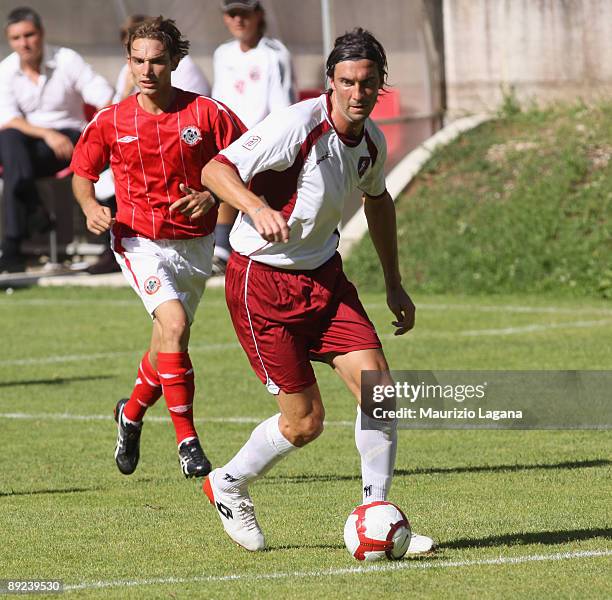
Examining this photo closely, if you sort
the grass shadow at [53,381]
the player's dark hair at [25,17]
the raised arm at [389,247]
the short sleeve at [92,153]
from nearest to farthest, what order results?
the raised arm at [389,247] → the short sleeve at [92,153] → the grass shadow at [53,381] → the player's dark hair at [25,17]

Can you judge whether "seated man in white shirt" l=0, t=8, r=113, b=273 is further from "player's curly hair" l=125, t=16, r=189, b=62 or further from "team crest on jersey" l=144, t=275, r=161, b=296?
"team crest on jersey" l=144, t=275, r=161, b=296

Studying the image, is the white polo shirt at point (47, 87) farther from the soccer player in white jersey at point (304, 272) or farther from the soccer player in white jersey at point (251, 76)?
the soccer player in white jersey at point (304, 272)

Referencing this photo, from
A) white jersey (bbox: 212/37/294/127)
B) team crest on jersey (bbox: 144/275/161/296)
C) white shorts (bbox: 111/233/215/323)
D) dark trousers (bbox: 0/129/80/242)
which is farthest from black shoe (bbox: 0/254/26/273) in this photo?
team crest on jersey (bbox: 144/275/161/296)

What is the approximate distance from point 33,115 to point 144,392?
9344mm

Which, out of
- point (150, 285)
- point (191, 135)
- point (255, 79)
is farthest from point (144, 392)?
point (255, 79)

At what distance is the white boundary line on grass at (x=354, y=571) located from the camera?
5.60 m

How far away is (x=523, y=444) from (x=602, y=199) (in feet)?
27.5

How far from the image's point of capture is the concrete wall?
19.9 m

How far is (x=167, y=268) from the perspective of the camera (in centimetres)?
818

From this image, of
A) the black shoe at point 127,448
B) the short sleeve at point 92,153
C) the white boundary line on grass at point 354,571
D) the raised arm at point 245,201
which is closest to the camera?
the raised arm at point 245,201

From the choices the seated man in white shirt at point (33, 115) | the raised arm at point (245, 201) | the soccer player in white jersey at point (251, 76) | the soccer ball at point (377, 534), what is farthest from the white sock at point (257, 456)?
the seated man in white shirt at point (33, 115)

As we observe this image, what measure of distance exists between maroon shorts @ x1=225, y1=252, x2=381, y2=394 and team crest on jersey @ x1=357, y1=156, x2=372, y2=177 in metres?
0.38

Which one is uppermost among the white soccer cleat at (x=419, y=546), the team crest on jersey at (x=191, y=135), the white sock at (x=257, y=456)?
the team crest on jersey at (x=191, y=135)

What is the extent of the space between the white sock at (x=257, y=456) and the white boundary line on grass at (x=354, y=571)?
626mm
